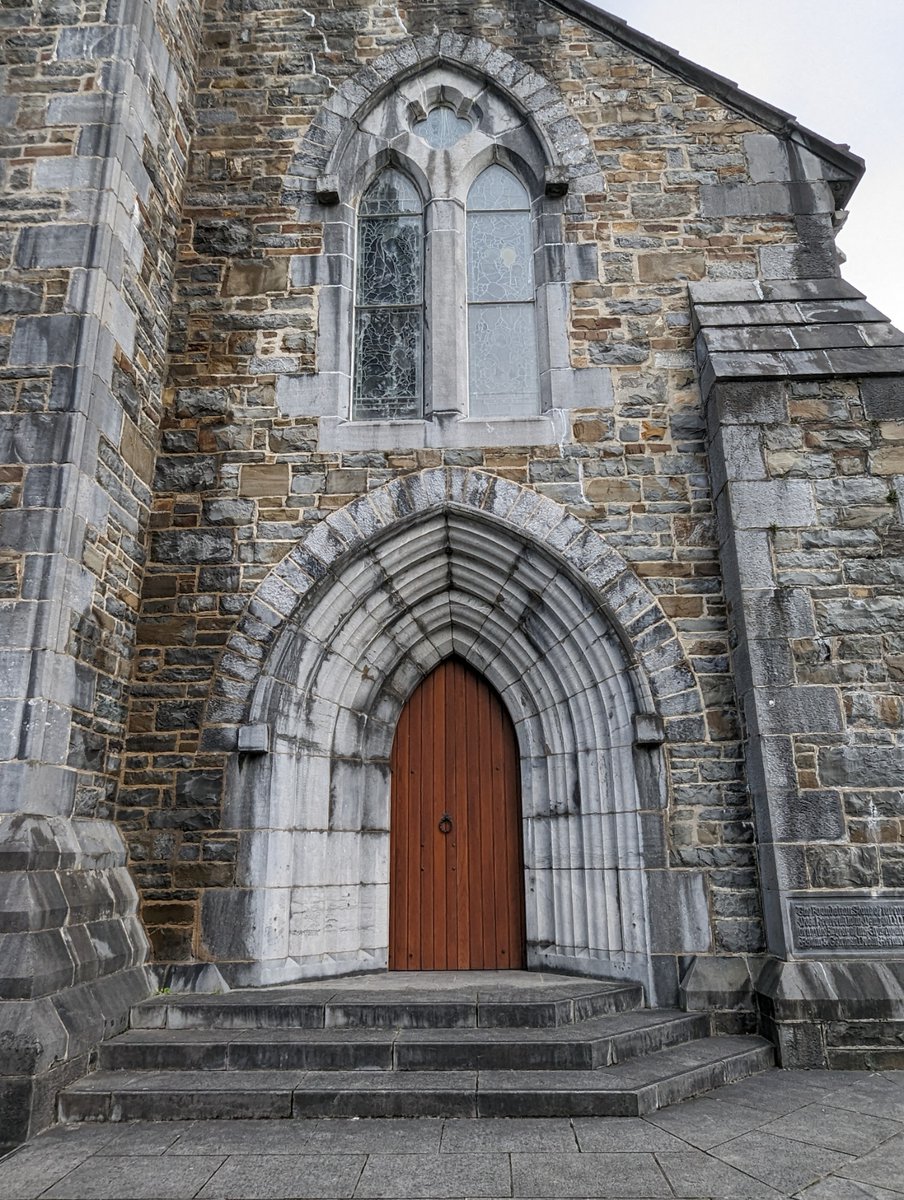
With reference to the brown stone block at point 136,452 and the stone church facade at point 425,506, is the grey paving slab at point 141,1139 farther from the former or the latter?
the brown stone block at point 136,452

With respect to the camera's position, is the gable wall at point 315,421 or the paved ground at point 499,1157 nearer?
the paved ground at point 499,1157

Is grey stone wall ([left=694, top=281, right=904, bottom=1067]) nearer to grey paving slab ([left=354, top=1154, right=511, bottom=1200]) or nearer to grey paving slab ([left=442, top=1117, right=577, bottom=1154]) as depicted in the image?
grey paving slab ([left=442, top=1117, right=577, bottom=1154])

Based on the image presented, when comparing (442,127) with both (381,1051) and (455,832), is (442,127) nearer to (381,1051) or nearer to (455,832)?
(455,832)

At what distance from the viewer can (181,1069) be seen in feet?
13.3

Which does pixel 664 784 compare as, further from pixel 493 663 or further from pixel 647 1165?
pixel 647 1165

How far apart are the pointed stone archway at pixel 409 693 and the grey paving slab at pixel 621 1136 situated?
1.47 meters

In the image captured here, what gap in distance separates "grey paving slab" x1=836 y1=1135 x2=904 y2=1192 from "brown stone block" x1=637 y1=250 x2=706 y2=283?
5.50 metres

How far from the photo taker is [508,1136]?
3.41 m

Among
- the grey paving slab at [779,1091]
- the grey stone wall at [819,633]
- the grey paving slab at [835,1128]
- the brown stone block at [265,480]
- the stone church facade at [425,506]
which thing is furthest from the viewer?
the brown stone block at [265,480]

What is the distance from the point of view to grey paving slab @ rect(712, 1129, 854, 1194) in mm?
2934

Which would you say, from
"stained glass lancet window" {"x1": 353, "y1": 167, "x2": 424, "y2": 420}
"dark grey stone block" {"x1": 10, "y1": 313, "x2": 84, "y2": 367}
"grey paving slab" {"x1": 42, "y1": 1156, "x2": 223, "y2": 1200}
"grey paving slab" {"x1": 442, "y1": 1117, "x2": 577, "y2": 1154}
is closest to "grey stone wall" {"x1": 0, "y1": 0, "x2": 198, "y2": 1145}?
"dark grey stone block" {"x1": 10, "y1": 313, "x2": 84, "y2": 367}

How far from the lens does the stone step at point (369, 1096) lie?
3.65 meters

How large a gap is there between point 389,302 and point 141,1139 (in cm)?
564

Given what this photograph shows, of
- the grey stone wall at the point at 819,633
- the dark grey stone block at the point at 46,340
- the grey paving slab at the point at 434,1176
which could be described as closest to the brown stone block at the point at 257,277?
the dark grey stone block at the point at 46,340
